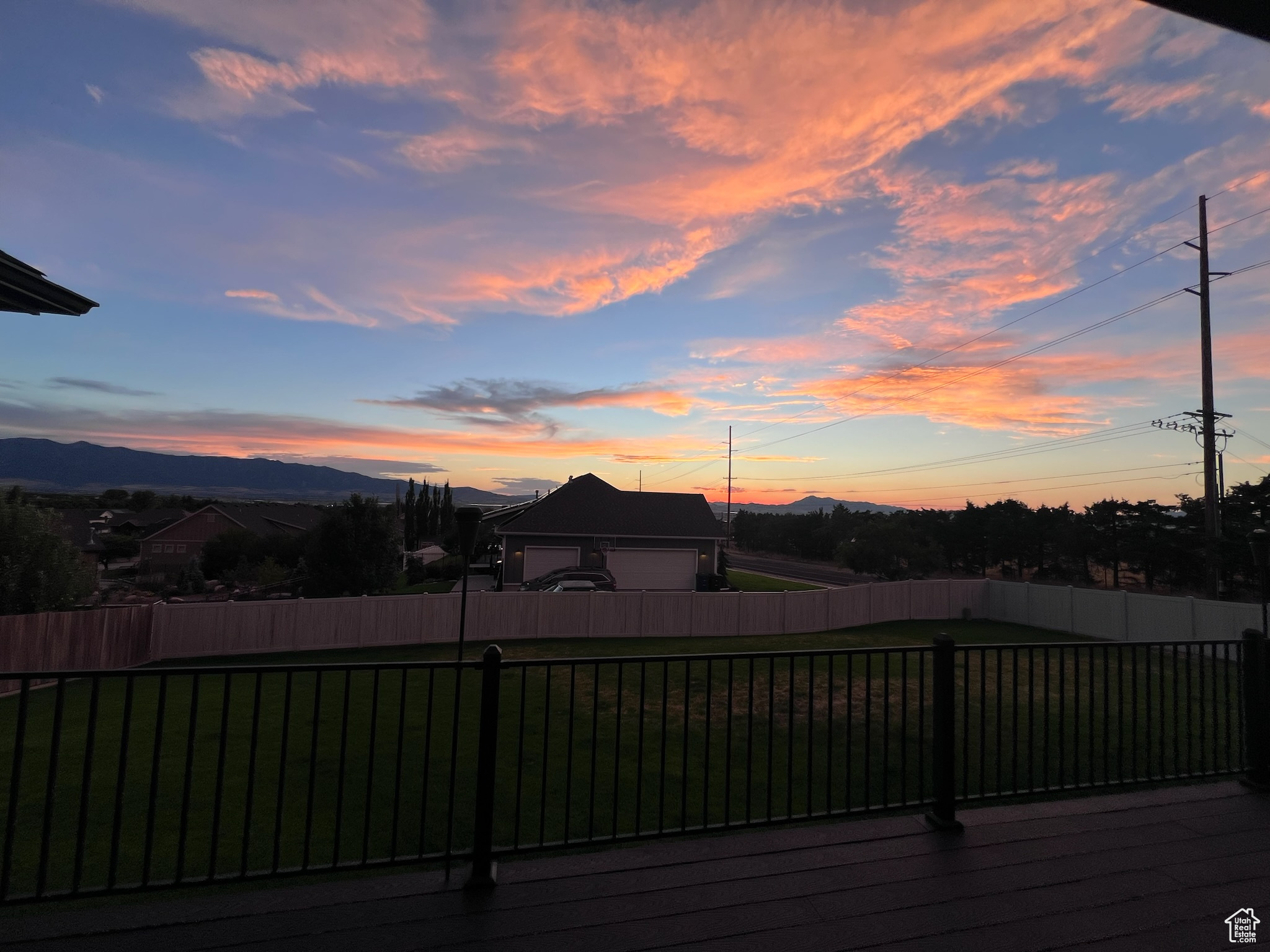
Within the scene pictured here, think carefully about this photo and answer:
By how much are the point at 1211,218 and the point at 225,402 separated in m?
32.9

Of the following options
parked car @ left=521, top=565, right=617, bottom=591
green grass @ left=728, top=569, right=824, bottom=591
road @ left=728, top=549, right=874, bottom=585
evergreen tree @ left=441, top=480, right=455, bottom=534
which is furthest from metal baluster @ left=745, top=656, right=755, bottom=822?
evergreen tree @ left=441, top=480, right=455, bottom=534

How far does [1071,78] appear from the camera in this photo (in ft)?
26.0

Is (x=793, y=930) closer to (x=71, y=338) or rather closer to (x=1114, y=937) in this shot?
(x=1114, y=937)

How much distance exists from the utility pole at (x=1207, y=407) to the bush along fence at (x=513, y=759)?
795 cm

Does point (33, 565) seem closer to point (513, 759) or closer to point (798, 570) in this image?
point (513, 759)

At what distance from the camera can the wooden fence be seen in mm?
11898

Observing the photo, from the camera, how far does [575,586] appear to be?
2042 centimetres

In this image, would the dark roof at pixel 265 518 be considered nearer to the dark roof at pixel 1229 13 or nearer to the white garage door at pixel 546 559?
the white garage door at pixel 546 559

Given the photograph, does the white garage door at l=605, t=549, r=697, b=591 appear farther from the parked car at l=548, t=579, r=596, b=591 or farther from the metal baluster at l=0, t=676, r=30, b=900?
the metal baluster at l=0, t=676, r=30, b=900

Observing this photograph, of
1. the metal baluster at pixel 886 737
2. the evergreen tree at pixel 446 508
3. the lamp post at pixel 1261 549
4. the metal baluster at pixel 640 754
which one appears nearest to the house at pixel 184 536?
the evergreen tree at pixel 446 508

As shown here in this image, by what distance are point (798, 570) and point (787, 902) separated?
46.1m

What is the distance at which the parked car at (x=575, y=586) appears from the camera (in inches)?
790

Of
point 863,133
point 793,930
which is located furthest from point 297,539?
point 793,930

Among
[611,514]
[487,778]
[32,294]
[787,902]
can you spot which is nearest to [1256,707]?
[787,902]
